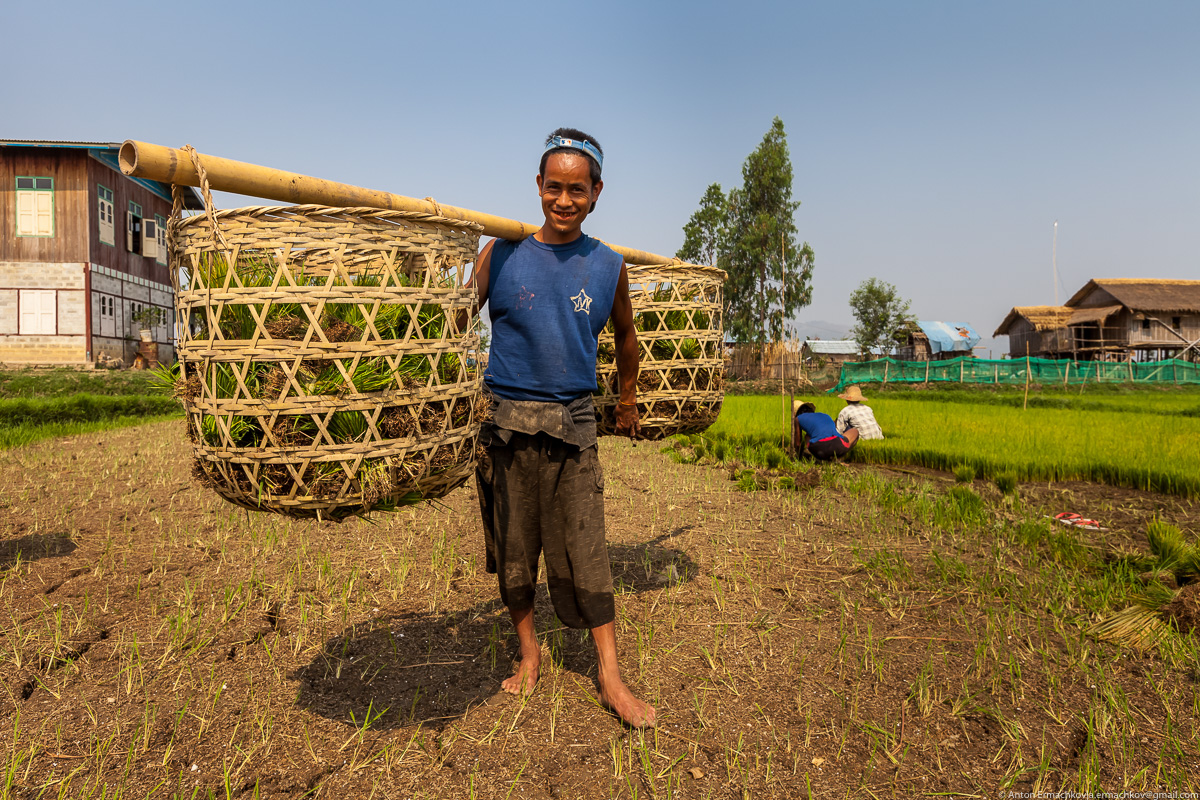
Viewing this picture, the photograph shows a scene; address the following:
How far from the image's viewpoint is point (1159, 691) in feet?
9.41

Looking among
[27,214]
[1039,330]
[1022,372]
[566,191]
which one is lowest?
[1022,372]

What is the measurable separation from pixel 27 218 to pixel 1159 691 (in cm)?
2383

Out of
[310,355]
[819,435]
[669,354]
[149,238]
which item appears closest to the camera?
[310,355]

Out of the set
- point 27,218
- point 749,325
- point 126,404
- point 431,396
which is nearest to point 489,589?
point 431,396

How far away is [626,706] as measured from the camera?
262 cm

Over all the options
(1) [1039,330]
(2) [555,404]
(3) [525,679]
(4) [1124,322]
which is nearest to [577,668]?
(3) [525,679]

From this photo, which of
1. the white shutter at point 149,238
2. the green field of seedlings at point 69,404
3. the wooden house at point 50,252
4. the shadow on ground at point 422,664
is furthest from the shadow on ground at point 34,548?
the white shutter at point 149,238

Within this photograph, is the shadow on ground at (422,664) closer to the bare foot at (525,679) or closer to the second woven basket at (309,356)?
the bare foot at (525,679)

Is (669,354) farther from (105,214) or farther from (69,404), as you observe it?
(105,214)

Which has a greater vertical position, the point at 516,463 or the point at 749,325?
the point at 749,325

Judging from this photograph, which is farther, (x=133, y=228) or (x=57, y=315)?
(x=133, y=228)

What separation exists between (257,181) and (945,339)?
165 ft

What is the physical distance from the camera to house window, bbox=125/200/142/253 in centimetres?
2031

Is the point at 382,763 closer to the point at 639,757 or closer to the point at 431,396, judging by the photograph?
the point at 639,757
